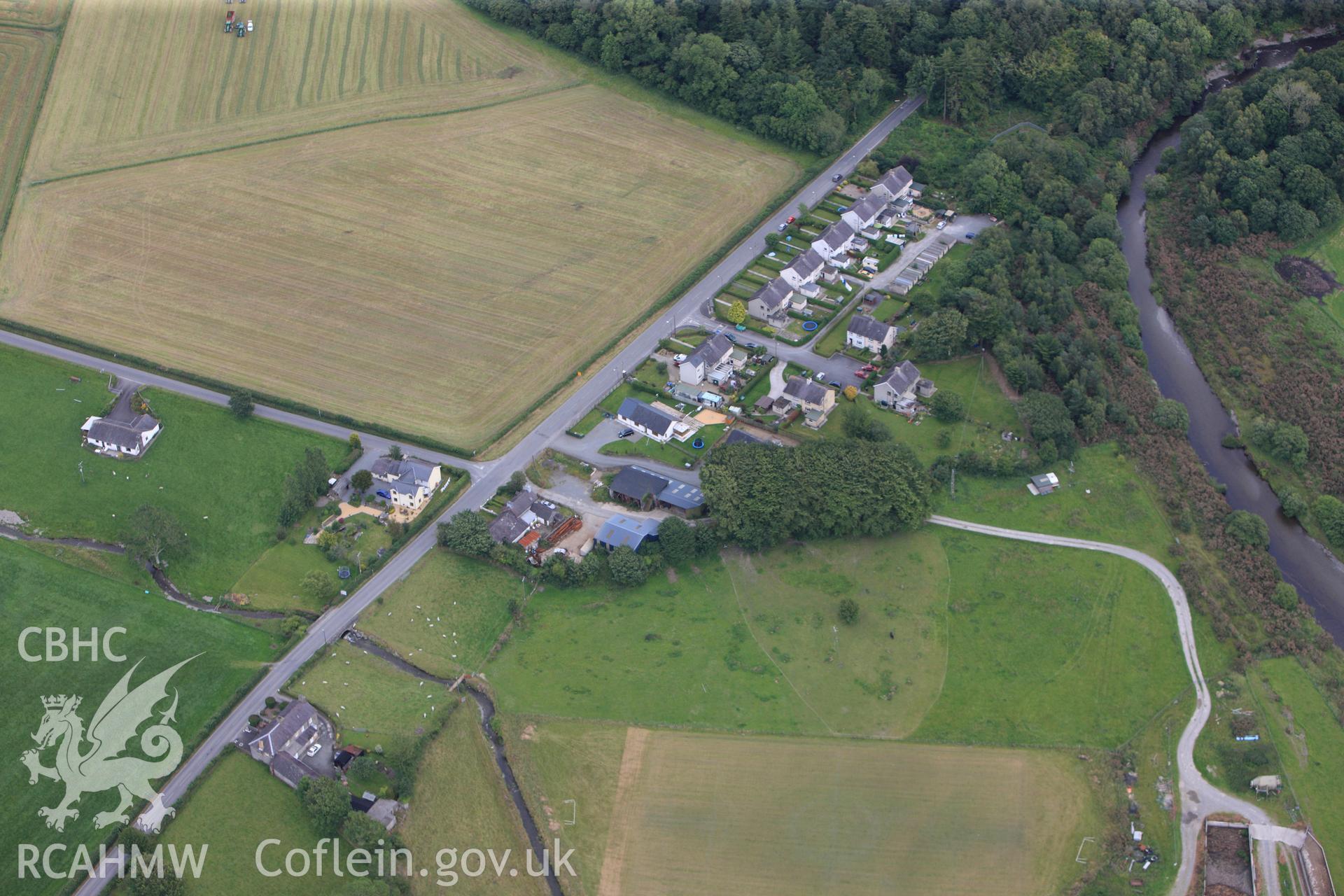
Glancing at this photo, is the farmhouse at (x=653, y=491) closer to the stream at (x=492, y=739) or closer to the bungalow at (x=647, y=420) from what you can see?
the bungalow at (x=647, y=420)

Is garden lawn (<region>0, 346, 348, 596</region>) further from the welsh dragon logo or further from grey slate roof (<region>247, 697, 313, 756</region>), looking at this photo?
grey slate roof (<region>247, 697, 313, 756</region>)

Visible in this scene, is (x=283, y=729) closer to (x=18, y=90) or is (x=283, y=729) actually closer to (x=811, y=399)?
(x=811, y=399)

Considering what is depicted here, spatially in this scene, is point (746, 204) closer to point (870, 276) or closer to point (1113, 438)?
point (870, 276)

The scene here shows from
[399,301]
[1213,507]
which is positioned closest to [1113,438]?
[1213,507]

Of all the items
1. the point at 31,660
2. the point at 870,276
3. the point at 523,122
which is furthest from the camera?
the point at 523,122

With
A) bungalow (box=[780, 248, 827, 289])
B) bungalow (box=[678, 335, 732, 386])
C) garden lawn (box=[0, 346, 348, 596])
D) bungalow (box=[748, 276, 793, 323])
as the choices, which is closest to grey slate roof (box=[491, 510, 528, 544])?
garden lawn (box=[0, 346, 348, 596])

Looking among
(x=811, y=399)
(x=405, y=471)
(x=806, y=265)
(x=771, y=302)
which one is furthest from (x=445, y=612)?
(x=806, y=265)
